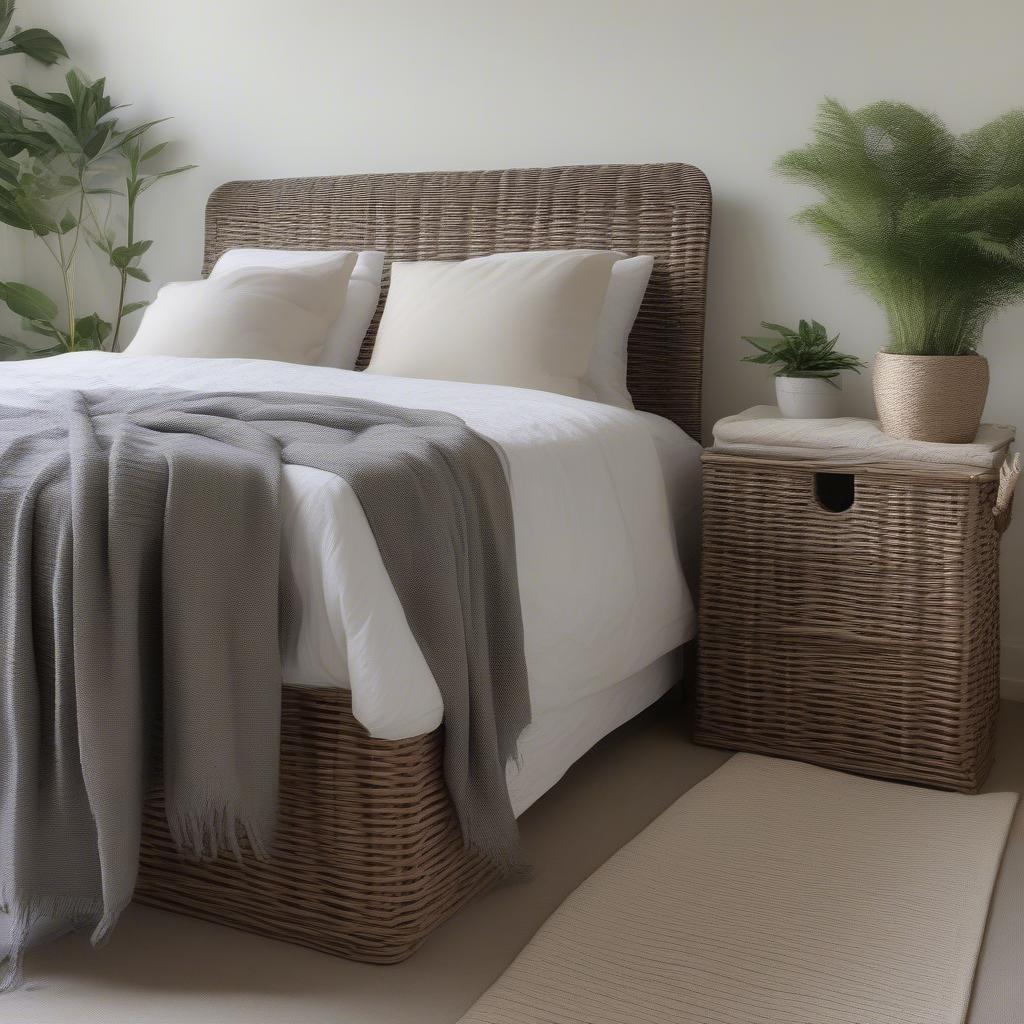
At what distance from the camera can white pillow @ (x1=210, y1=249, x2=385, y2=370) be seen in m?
3.33

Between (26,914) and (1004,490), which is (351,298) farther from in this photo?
(26,914)

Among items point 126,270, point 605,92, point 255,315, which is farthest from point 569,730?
point 126,270

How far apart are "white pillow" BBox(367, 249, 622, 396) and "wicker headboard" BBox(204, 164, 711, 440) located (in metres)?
0.18

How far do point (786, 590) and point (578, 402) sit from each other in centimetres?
61

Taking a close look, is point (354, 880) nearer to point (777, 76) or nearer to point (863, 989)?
point (863, 989)

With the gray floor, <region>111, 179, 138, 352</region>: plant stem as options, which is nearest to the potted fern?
the gray floor

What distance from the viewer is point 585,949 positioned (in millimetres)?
1787

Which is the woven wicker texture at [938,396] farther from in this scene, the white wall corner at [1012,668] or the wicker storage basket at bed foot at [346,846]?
the wicker storage basket at bed foot at [346,846]

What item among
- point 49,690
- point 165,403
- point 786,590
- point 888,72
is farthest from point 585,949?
point 888,72

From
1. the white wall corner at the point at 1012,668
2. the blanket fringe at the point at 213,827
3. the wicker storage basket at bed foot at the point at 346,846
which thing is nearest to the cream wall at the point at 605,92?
the white wall corner at the point at 1012,668

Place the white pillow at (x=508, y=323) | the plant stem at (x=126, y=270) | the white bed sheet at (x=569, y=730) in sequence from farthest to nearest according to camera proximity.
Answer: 1. the plant stem at (x=126, y=270)
2. the white pillow at (x=508, y=323)
3. the white bed sheet at (x=569, y=730)

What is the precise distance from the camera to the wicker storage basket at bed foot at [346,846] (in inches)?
67.6

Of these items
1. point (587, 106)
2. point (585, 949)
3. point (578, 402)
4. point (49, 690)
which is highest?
point (587, 106)

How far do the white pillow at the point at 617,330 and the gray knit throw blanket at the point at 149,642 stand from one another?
4.22 feet
